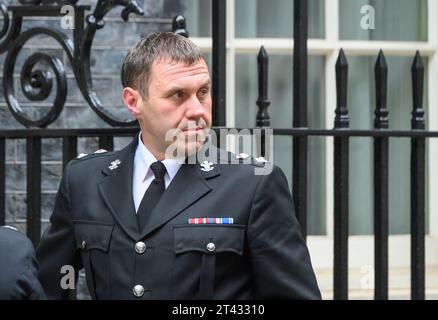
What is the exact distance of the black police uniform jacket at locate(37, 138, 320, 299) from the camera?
2.84 metres

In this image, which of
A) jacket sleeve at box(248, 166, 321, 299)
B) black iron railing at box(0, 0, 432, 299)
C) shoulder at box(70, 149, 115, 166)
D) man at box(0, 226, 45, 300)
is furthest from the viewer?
black iron railing at box(0, 0, 432, 299)

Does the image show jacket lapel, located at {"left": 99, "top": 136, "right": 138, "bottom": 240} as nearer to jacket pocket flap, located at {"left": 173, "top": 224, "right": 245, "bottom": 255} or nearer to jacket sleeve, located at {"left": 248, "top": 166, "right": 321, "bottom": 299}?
jacket pocket flap, located at {"left": 173, "top": 224, "right": 245, "bottom": 255}

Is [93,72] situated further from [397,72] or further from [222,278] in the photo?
[222,278]

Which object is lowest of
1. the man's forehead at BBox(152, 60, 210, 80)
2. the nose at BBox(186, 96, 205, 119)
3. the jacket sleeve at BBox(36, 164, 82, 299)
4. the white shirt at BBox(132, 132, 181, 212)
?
the jacket sleeve at BBox(36, 164, 82, 299)

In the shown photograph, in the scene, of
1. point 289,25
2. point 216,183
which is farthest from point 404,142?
point 216,183

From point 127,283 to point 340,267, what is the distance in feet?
3.91

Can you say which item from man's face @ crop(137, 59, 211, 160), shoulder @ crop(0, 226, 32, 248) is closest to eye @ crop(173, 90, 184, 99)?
man's face @ crop(137, 59, 211, 160)

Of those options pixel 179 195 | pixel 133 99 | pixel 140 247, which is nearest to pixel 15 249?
pixel 140 247

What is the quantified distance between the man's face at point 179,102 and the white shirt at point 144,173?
0.06 metres

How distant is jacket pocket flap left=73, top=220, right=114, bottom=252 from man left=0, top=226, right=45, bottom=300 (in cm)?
59

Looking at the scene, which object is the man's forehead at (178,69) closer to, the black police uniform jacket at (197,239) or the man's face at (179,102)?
the man's face at (179,102)

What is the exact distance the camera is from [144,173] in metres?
3.02

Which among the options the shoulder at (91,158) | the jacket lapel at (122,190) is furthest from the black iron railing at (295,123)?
the jacket lapel at (122,190)

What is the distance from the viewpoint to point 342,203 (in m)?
3.83
